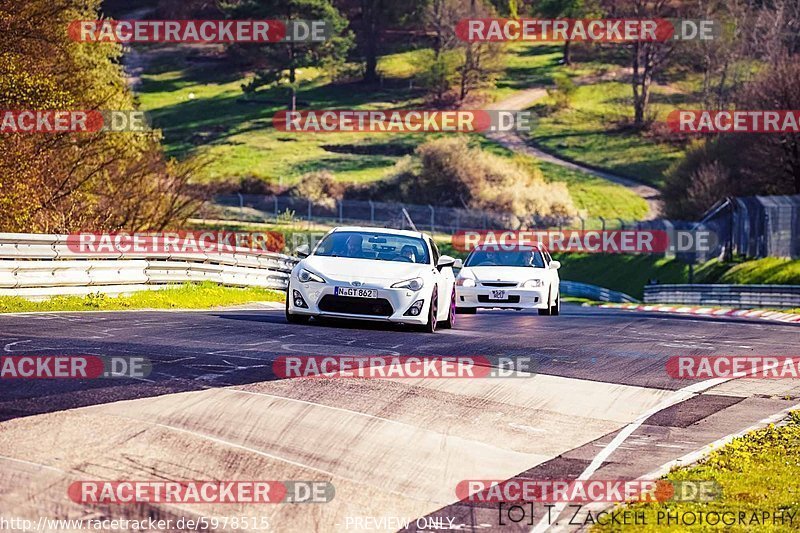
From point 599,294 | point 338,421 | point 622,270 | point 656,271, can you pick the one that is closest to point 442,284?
point 338,421

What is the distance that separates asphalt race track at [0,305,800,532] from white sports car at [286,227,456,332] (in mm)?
437

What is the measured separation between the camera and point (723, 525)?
8344mm

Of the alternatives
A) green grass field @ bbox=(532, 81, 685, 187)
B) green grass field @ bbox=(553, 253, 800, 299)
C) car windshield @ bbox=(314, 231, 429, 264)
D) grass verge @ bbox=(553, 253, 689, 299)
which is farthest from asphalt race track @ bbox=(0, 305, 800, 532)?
green grass field @ bbox=(532, 81, 685, 187)

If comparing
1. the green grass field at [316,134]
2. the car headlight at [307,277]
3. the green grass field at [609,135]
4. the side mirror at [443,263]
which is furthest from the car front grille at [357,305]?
the green grass field at [609,135]

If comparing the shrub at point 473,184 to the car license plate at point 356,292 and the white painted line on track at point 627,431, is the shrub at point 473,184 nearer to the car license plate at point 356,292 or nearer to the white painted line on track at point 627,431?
the car license plate at point 356,292

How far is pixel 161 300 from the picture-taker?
24359 millimetres

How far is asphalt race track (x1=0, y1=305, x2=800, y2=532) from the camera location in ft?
27.3

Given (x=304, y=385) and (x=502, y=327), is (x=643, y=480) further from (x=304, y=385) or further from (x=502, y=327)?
(x=502, y=327)

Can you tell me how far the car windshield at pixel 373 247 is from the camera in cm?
1917

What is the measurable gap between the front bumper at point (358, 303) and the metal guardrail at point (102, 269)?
5401 mm

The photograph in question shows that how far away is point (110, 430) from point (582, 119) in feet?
357

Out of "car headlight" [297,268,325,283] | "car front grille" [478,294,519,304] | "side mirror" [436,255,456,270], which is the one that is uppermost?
"side mirror" [436,255,456,270]

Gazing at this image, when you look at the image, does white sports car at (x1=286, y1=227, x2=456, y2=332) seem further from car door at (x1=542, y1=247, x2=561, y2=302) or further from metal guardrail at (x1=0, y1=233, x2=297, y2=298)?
car door at (x1=542, y1=247, x2=561, y2=302)

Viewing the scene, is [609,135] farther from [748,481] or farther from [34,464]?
[34,464]
